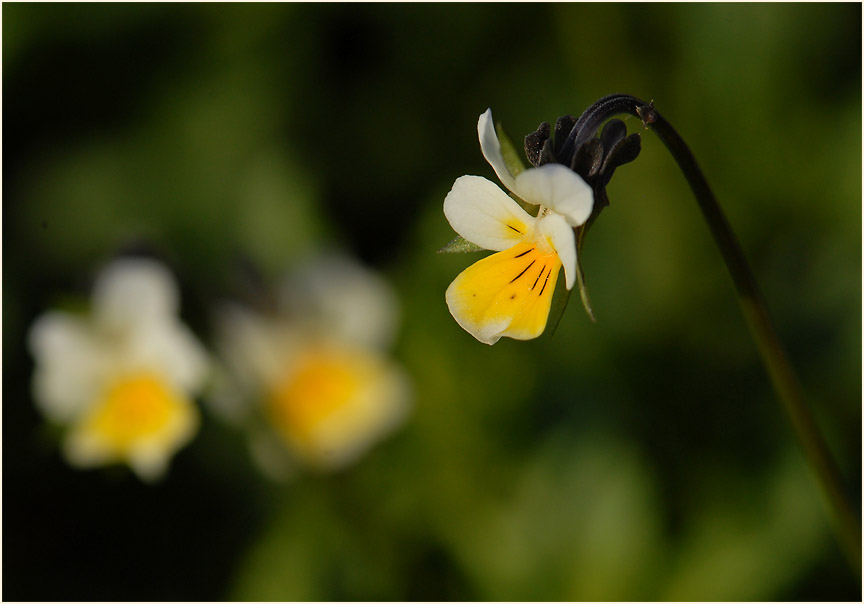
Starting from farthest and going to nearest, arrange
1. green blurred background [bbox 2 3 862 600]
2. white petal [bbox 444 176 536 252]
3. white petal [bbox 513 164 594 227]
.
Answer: green blurred background [bbox 2 3 862 600], white petal [bbox 444 176 536 252], white petal [bbox 513 164 594 227]

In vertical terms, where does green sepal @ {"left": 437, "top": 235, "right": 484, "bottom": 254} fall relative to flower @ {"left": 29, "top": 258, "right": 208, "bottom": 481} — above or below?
above

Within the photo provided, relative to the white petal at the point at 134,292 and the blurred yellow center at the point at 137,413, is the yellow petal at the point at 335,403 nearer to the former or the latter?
the blurred yellow center at the point at 137,413

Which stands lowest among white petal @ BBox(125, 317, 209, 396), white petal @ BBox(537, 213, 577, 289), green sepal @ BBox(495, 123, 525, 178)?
white petal @ BBox(125, 317, 209, 396)

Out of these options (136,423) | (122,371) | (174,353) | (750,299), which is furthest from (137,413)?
(750,299)

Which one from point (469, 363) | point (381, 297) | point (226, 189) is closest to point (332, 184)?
point (226, 189)

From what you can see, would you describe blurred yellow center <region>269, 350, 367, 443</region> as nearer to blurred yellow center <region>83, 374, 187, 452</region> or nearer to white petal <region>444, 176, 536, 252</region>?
blurred yellow center <region>83, 374, 187, 452</region>

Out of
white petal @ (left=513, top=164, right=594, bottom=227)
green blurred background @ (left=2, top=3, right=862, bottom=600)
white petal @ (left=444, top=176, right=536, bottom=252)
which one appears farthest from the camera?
green blurred background @ (left=2, top=3, right=862, bottom=600)

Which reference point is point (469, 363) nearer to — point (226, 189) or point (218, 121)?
point (226, 189)

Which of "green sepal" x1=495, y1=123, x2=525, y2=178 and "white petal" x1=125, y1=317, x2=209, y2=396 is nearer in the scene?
"green sepal" x1=495, y1=123, x2=525, y2=178

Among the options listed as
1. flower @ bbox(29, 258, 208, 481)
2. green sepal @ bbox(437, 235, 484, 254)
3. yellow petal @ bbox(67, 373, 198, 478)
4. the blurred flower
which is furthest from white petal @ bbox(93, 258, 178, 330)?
green sepal @ bbox(437, 235, 484, 254)
